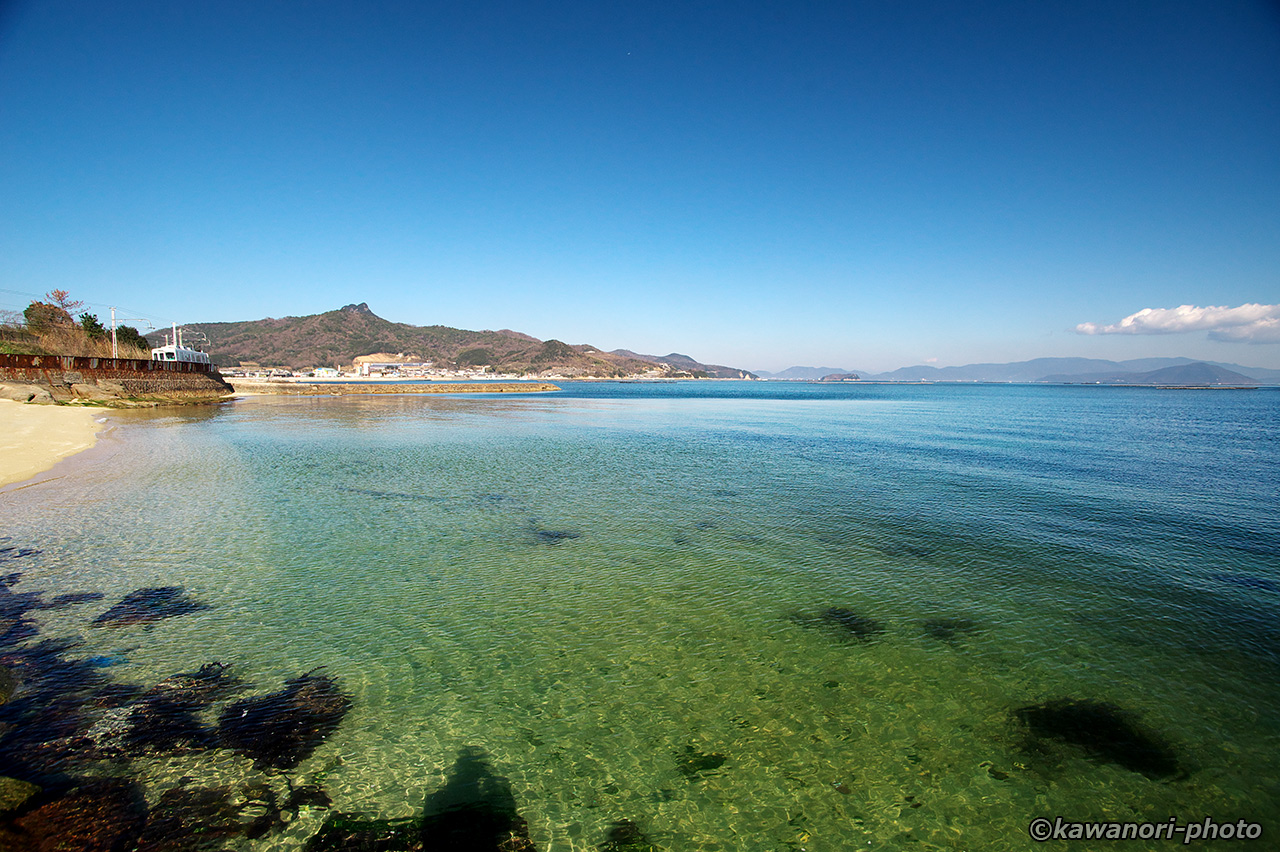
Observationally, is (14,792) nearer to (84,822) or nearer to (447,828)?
(84,822)

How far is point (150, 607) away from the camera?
872cm

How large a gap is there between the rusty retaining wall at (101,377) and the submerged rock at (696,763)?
56163mm

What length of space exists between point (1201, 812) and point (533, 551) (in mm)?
10436

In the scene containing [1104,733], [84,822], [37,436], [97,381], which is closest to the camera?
[84,822]

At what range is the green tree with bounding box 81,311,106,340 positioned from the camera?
61531mm

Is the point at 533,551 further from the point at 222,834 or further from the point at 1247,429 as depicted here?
the point at 1247,429

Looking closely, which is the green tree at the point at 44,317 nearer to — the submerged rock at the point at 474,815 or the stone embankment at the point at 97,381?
the stone embankment at the point at 97,381

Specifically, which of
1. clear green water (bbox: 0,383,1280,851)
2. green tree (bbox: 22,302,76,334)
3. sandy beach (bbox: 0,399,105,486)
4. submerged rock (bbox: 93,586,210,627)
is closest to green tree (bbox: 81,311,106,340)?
green tree (bbox: 22,302,76,334)

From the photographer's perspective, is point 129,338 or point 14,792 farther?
point 129,338

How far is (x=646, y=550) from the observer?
12.2 m

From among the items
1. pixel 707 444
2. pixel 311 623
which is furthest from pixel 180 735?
pixel 707 444

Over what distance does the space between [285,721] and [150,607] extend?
15.8 ft

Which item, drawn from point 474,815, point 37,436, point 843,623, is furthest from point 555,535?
point 37,436

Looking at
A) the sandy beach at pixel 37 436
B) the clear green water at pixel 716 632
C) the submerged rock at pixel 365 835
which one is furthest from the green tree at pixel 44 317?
the submerged rock at pixel 365 835
